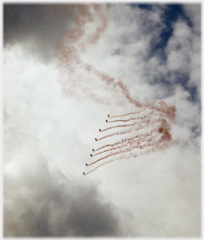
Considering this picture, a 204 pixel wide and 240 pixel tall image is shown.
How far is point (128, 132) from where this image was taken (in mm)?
37250

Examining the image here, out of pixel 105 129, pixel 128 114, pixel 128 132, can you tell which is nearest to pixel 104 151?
pixel 105 129

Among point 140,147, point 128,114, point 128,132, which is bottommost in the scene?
point 140,147

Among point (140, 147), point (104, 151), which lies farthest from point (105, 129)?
point (140, 147)

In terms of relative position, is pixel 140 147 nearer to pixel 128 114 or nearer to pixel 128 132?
pixel 128 132

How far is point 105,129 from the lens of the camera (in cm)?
3853

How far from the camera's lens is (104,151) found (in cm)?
3797

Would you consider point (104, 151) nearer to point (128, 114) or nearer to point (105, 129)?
point (105, 129)

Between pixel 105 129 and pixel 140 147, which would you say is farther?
pixel 105 129

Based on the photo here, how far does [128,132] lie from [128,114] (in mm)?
5064

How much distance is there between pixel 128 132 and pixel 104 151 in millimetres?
8657

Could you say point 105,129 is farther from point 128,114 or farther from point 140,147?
point 140,147

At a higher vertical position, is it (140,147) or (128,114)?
(128,114)

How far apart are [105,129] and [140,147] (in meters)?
10.8

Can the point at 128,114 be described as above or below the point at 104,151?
above
